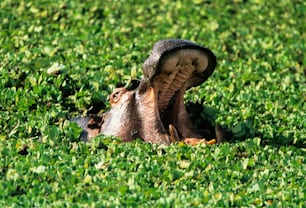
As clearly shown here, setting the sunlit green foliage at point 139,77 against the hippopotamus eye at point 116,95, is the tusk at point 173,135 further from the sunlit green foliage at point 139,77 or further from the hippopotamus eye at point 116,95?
the hippopotamus eye at point 116,95

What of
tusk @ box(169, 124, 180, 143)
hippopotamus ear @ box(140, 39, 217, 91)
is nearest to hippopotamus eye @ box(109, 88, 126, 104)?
hippopotamus ear @ box(140, 39, 217, 91)

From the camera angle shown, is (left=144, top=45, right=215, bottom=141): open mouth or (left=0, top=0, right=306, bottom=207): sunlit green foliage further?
(left=144, top=45, right=215, bottom=141): open mouth

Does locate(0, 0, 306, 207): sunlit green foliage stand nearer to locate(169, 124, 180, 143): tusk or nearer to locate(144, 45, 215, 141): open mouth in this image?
locate(169, 124, 180, 143): tusk

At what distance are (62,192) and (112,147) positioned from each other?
833mm

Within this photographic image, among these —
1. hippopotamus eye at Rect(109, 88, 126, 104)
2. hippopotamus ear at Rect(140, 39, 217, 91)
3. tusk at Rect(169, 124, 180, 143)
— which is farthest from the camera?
hippopotamus eye at Rect(109, 88, 126, 104)

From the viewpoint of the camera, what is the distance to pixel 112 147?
671cm

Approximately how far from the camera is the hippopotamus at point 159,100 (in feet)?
22.3

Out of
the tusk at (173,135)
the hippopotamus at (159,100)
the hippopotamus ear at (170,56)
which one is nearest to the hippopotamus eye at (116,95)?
the hippopotamus at (159,100)

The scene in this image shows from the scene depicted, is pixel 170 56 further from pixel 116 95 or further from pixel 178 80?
pixel 116 95

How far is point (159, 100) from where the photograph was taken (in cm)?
719

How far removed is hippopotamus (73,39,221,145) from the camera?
22.3 ft

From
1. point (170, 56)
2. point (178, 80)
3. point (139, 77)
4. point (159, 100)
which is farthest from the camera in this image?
point (139, 77)

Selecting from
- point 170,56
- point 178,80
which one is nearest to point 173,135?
point 178,80

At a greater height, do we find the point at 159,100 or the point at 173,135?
the point at 159,100
